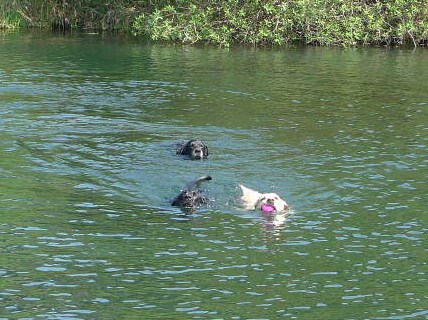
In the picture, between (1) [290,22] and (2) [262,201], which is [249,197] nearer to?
(2) [262,201]

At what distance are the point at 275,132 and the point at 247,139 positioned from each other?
3.66 feet

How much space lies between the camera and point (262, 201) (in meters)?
16.5

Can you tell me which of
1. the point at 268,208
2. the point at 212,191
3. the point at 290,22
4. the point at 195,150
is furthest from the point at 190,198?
the point at 290,22

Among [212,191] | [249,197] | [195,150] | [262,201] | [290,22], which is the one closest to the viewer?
[262,201]

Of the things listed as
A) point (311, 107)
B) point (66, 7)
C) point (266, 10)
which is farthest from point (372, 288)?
point (66, 7)

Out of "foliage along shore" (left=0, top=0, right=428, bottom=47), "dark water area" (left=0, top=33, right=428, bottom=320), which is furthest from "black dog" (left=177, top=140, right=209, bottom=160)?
"foliage along shore" (left=0, top=0, right=428, bottom=47)

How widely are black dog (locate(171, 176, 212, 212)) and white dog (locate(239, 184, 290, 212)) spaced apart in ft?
2.34

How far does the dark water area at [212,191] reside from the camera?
12.5m

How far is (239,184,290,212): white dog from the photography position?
1631cm

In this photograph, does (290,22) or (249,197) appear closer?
(249,197)

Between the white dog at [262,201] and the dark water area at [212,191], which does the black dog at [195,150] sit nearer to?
the dark water area at [212,191]

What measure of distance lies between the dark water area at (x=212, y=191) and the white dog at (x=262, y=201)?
24 cm

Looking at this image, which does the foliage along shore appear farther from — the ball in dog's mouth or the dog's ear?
the ball in dog's mouth

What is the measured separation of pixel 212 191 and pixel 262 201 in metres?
1.84
